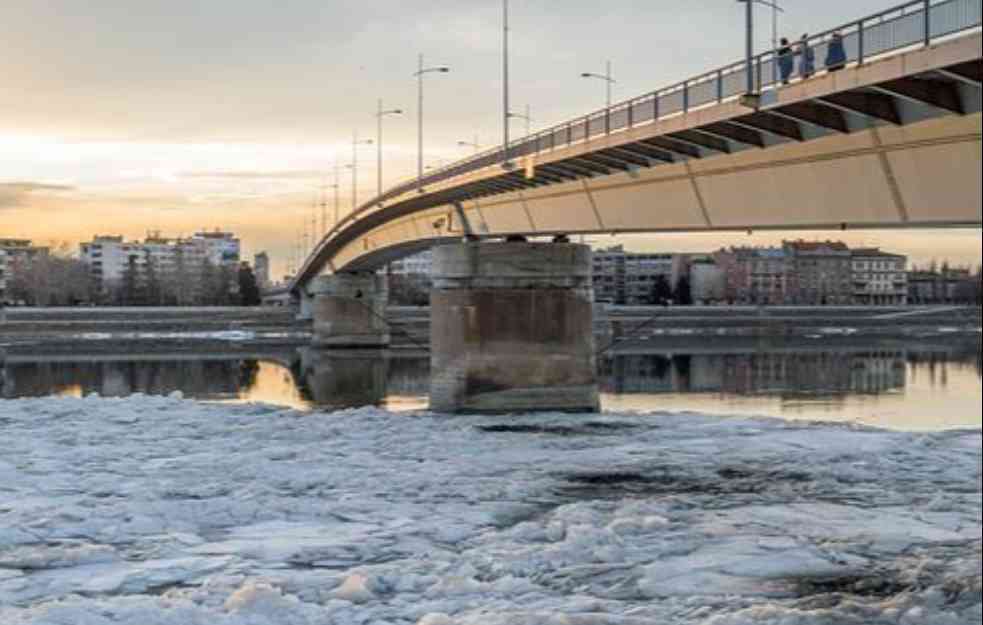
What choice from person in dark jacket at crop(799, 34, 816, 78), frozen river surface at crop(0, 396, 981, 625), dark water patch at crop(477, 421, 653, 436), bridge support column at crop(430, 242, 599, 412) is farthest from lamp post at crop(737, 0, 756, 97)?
bridge support column at crop(430, 242, 599, 412)

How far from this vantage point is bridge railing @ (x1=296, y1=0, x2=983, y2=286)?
19516 millimetres

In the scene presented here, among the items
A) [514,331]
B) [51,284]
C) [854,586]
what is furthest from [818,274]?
[854,586]

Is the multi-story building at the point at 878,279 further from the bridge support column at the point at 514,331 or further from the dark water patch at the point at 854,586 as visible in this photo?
the dark water patch at the point at 854,586

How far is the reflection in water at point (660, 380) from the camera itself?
157 feet

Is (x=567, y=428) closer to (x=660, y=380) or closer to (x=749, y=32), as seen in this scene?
(x=749, y=32)

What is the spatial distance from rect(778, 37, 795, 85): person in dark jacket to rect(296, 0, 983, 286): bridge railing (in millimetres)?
65

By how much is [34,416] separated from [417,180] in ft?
72.9

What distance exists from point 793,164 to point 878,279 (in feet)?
307

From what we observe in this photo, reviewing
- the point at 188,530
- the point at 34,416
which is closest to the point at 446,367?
the point at 34,416

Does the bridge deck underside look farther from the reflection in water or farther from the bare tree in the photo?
the bare tree

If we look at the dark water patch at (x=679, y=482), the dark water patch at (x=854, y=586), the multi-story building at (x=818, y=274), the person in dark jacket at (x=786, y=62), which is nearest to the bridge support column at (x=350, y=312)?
the multi-story building at (x=818, y=274)

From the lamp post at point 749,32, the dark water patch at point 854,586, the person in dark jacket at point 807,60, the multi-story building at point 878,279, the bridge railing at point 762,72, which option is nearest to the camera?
the dark water patch at point 854,586

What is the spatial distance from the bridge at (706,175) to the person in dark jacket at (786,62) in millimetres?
144

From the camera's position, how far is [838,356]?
8088cm
